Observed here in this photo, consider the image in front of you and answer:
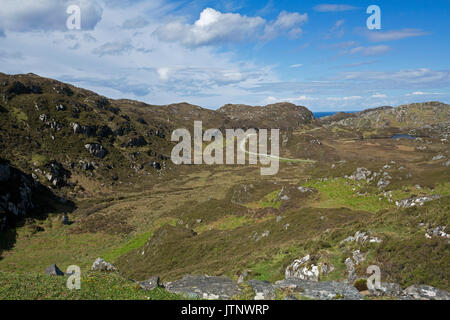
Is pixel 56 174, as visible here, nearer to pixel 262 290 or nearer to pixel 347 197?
Result: pixel 347 197

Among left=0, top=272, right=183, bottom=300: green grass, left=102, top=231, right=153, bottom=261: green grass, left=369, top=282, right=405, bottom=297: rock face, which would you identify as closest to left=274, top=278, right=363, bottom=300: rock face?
left=369, top=282, right=405, bottom=297: rock face

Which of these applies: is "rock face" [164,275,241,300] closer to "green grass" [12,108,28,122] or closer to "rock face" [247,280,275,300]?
"rock face" [247,280,275,300]

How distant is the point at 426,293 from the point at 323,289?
4230mm

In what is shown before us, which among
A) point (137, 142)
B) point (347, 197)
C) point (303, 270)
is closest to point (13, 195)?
point (137, 142)

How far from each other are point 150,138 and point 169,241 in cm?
11385

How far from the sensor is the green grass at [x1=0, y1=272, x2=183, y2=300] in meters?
11.3

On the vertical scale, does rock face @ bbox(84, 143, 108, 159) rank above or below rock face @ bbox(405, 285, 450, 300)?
above

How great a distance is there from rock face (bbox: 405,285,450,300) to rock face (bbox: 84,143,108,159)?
112m

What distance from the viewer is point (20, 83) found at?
11325 cm

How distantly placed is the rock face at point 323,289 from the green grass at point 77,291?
5341 millimetres

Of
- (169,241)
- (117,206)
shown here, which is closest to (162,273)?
(169,241)
